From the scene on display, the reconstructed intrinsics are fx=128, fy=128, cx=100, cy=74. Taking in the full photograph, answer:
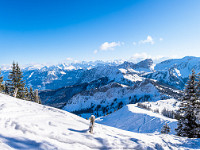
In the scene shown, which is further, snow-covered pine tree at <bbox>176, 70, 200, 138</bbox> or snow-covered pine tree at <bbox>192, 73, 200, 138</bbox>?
snow-covered pine tree at <bbox>176, 70, 200, 138</bbox>

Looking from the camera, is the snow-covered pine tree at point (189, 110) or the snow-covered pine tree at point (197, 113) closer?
the snow-covered pine tree at point (197, 113)

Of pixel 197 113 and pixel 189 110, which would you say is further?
pixel 189 110

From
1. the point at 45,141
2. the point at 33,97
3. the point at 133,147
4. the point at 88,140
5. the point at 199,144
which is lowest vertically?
the point at 33,97

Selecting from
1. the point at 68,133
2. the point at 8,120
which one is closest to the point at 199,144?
the point at 68,133

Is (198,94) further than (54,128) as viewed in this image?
Yes

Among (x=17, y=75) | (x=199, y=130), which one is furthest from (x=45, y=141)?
(x=17, y=75)

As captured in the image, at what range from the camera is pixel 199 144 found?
10438 mm

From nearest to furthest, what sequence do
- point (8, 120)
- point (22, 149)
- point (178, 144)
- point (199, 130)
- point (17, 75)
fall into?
1. point (22, 149)
2. point (8, 120)
3. point (178, 144)
4. point (199, 130)
5. point (17, 75)

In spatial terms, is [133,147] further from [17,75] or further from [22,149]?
[17,75]

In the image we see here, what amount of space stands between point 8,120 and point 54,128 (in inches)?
108

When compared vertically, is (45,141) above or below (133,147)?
above

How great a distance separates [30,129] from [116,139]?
5197 mm

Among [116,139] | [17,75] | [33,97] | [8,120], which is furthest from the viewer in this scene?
[33,97]

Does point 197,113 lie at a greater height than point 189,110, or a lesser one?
lesser
